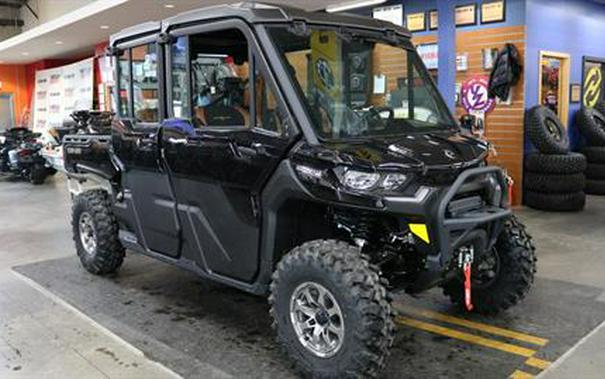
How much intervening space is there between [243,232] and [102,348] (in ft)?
3.79

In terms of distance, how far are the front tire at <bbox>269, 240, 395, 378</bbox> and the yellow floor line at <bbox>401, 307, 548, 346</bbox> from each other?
1257mm

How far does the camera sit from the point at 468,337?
378 centimetres

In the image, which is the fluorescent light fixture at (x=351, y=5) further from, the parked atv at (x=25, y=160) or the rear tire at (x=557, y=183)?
the parked atv at (x=25, y=160)

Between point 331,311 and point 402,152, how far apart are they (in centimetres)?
93

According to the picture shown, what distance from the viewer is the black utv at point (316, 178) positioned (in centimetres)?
295

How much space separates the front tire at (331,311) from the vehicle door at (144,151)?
1281 millimetres

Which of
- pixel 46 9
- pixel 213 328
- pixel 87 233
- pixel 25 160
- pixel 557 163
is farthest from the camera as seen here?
pixel 46 9

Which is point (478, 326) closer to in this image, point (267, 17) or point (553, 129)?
point (267, 17)

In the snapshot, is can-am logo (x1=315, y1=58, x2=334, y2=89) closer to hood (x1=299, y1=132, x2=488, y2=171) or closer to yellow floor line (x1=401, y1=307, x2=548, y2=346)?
hood (x1=299, y1=132, x2=488, y2=171)

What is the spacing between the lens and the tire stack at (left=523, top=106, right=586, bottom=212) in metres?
7.84

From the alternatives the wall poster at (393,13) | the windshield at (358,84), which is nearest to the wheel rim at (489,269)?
the windshield at (358,84)

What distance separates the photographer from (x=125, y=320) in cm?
415

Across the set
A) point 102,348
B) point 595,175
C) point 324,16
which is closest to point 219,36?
point 324,16

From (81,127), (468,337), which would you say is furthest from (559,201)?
(81,127)
